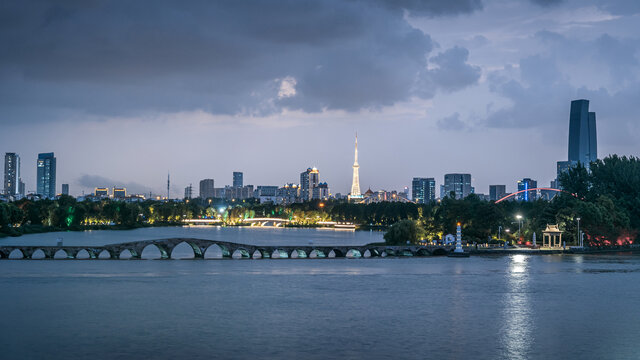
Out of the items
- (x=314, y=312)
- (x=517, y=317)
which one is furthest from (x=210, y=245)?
(x=517, y=317)

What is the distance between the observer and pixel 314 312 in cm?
5556

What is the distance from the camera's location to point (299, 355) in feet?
126

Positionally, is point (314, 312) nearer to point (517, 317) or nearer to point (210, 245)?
point (517, 317)

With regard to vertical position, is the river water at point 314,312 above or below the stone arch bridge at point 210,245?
below

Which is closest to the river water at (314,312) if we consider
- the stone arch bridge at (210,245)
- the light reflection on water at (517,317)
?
the light reflection on water at (517,317)

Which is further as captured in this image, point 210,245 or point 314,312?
point 210,245

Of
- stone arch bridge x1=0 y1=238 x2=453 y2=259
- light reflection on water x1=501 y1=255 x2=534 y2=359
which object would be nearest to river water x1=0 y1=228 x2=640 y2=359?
light reflection on water x1=501 y1=255 x2=534 y2=359

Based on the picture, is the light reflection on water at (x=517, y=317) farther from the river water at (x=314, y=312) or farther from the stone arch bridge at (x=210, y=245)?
the stone arch bridge at (x=210, y=245)

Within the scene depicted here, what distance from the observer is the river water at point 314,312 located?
4047 centimetres

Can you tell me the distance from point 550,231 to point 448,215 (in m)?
19.7

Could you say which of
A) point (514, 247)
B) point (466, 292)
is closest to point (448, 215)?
point (514, 247)

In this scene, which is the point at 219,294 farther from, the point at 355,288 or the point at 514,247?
the point at 514,247

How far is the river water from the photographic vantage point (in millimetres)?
40469

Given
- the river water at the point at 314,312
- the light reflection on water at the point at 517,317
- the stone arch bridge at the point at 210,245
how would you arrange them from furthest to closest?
the stone arch bridge at the point at 210,245, the light reflection on water at the point at 517,317, the river water at the point at 314,312
